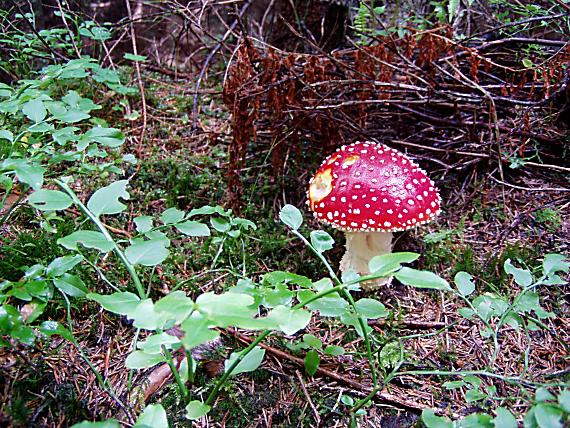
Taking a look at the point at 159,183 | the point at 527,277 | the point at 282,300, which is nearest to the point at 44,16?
the point at 159,183

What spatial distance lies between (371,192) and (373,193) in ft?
0.04

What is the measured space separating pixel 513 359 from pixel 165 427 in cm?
192

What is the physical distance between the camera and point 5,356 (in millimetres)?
1970

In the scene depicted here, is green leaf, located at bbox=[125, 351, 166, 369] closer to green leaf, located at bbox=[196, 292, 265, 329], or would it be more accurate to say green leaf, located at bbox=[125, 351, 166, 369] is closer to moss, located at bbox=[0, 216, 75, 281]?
green leaf, located at bbox=[196, 292, 265, 329]

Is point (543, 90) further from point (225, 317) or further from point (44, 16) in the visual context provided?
point (44, 16)

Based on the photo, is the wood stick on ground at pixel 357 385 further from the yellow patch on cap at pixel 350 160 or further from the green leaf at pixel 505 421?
the yellow patch on cap at pixel 350 160

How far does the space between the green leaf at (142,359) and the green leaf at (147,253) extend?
1.19ft

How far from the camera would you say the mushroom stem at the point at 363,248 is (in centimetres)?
300

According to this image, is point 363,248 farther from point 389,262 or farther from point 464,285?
point 389,262

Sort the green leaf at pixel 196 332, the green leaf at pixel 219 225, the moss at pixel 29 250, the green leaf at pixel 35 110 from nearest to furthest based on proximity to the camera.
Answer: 1. the green leaf at pixel 196 332
2. the green leaf at pixel 35 110
3. the green leaf at pixel 219 225
4. the moss at pixel 29 250

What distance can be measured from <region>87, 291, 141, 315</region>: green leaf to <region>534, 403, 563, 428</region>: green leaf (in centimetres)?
125

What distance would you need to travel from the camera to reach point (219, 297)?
3.86ft

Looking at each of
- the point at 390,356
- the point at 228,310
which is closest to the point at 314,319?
the point at 390,356

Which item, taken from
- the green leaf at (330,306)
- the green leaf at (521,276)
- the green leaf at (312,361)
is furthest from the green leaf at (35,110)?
the green leaf at (521,276)
